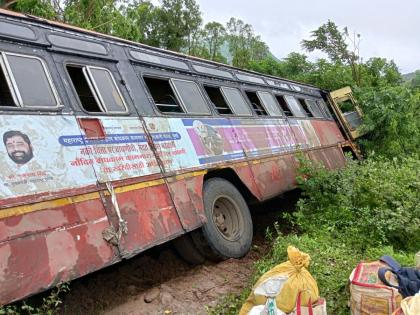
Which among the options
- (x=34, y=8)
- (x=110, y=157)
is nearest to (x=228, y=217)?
(x=110, y=157)

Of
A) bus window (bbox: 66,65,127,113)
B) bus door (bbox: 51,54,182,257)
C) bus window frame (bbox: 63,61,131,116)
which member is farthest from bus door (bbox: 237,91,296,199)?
bus window (bbox: 66,65,127,113)

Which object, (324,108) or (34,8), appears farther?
(324,108)

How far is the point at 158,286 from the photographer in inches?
194

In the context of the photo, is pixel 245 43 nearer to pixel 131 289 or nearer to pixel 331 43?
pixel 331 43

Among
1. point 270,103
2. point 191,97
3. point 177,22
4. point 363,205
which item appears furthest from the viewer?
point 177,22

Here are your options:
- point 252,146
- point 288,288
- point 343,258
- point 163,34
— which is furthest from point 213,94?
point 163,34

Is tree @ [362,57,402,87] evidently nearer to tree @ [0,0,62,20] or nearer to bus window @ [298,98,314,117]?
bus window @ [298,98,314,117]

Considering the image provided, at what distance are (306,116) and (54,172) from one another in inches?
318

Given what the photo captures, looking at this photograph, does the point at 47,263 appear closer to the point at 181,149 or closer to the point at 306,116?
the point at 181,149

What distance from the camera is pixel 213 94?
282 inches

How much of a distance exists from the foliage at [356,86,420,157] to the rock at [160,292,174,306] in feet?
36.6

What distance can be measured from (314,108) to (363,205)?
591 cm

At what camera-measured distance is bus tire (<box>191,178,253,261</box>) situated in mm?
5426

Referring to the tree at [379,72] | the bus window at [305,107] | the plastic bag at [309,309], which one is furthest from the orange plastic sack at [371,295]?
the tree at [379,72]
